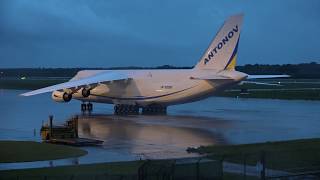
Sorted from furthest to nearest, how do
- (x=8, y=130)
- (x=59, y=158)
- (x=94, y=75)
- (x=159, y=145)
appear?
(x=94, y=75)
(x=8, y=130)
(x=159, y=145)
(x=59, y=158)

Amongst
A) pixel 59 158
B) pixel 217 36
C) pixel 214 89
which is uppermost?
pixel 217 36

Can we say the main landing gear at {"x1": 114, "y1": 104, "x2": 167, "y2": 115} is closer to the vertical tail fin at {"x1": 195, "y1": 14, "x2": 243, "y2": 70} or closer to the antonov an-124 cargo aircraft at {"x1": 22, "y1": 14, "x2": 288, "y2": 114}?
the antonov an-124 cargo aircraft at {"x1": 22, "y1": 14, "x2": 288, "y2": 114}

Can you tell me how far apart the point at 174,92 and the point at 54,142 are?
21060 mm

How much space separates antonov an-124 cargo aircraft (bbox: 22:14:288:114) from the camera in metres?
45.4

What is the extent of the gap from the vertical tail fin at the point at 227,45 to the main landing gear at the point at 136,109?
263 inches

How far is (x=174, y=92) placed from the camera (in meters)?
47.7

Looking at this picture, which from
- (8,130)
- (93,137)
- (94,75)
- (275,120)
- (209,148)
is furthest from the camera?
(94,75)

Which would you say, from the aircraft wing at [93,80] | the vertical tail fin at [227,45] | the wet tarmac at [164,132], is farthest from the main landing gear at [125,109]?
the vertical tail fin at [227,45]

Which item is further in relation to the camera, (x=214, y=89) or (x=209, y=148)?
(x=214, y=89)

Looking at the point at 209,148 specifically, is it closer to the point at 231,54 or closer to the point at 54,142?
the point at 54,142

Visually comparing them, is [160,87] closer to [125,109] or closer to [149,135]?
[125,109]

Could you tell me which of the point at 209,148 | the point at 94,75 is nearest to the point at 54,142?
the point at 209,148

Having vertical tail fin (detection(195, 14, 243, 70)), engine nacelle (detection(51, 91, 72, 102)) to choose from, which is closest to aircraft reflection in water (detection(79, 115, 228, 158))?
vertical tail fin (detection(195, 14, 243, 70))

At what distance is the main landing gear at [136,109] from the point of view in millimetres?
50000
